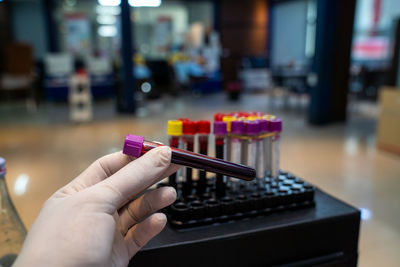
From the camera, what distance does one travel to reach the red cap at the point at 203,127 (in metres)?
1.23

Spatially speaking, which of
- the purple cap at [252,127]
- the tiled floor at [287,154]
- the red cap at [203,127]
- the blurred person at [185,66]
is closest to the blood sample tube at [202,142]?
the red cap at [203,127]

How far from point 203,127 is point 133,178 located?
0.48 metres

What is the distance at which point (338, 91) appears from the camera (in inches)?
249

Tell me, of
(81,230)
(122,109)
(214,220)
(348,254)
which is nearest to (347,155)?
(348,254)

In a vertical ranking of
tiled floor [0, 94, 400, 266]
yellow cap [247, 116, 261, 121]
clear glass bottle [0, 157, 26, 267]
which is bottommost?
tiled floor [0, 94, 400, 266]

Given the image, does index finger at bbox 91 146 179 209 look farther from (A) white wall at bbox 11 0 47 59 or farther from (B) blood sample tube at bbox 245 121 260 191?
(A) white wall at bbox 11 0 47 59

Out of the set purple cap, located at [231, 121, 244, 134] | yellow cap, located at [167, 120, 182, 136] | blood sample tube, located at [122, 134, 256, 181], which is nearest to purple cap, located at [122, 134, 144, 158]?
blood sample tube, located at [122, 134, 256, 181]

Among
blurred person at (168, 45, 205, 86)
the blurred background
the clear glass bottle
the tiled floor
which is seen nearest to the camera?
the clear glass bottle

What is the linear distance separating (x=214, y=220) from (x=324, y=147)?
12.5 feet

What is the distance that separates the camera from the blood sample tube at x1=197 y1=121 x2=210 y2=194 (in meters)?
1.24

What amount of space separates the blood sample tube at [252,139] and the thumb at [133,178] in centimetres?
47

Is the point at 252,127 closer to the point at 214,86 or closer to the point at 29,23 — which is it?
the point at 214,86

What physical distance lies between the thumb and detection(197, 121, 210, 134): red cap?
1.30 feet

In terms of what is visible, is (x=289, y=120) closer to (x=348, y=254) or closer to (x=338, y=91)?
(x=338, y=91)
